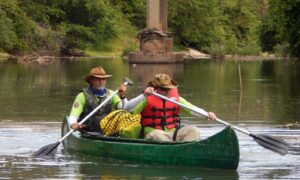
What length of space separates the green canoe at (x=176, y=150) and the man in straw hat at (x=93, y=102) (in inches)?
28.1

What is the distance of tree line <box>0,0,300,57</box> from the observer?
75125 millimetres

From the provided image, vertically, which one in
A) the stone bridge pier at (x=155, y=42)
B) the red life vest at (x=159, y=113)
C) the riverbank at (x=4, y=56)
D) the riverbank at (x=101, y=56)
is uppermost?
the red life vest at (x=159, y=113)

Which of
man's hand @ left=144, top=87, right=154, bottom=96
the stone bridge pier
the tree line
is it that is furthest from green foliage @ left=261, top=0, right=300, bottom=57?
man's hand @ left=144, top=87, right=154, bottom=96

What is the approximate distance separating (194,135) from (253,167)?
1.08 metres

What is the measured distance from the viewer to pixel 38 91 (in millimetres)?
34781

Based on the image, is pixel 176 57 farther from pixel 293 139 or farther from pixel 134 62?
pixel 293 139

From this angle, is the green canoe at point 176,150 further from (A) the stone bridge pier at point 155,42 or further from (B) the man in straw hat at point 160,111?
(A) the stone bridge pier at point 155,42

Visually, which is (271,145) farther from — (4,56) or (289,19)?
(4,56)

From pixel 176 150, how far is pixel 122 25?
271 feet

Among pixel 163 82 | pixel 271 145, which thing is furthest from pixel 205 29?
pixel 271 145

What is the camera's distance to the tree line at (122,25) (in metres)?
75.1

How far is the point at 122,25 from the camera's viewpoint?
97.1 m

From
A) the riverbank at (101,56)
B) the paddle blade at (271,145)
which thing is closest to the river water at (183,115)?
the paddle blade at (271,145)

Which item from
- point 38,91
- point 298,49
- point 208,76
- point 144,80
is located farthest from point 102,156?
point 298,49
